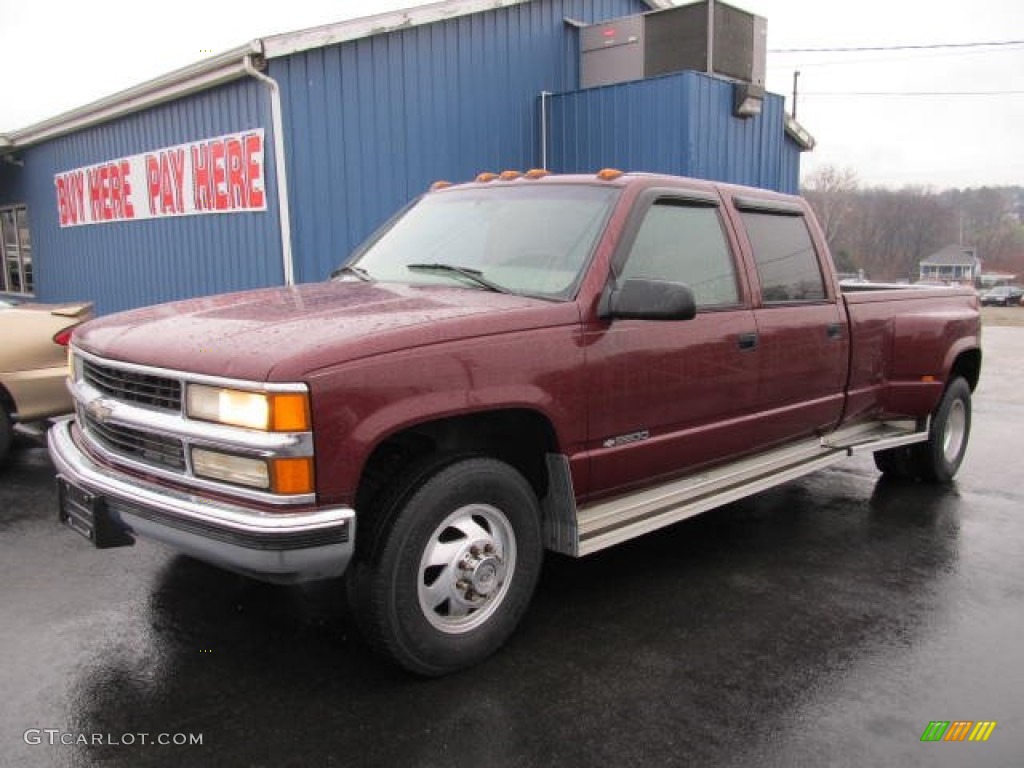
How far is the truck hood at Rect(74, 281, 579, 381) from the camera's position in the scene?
2822 millimetres

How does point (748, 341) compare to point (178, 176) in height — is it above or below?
below

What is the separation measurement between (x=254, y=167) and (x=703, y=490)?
6.70 metres

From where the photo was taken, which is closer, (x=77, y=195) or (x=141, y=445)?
(x=141, y=445)

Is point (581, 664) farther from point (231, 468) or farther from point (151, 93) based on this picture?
point (151, 93)

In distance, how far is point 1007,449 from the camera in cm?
757

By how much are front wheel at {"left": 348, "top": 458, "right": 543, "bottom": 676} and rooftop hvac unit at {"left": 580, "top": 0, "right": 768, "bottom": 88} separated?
333 inches

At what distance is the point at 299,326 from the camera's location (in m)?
3.05

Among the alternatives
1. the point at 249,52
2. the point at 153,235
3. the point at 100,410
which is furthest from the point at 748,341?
the point at 153,235

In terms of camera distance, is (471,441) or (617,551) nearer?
(471,441)

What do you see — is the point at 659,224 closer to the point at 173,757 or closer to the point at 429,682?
the point at 429,682

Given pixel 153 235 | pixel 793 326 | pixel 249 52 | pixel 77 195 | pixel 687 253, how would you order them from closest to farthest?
pixel 687 253, pixel 793 326, pixel 249 52, pixel 153 235, pixel 77 195

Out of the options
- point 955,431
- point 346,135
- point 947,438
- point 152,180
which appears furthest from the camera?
point 152,180

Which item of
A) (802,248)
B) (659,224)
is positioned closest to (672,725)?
(659,224)

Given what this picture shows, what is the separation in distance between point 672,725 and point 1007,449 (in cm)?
602
